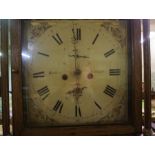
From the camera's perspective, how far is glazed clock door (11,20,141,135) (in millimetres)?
706

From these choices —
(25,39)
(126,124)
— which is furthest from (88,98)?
(25,39)

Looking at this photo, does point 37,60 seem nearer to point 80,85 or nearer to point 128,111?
point 80,85

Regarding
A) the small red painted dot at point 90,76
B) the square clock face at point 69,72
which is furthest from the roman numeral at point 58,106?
the small red painted dot at point 90,76

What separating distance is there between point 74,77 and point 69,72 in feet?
0.07

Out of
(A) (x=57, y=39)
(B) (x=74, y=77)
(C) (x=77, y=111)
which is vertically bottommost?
(C) (x=77, y=111)

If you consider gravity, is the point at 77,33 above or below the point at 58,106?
above

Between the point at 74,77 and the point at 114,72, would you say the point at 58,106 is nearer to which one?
the point at 74,77

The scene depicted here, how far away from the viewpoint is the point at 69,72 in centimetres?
71

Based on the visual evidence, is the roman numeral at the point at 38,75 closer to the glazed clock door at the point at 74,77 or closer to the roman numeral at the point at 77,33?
the glazed clock door at the point at 74,77

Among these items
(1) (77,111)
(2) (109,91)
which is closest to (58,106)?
(1) (77,111)

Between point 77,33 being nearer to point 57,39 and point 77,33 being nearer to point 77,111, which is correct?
point 57,39

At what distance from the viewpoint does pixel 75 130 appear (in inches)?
27.9

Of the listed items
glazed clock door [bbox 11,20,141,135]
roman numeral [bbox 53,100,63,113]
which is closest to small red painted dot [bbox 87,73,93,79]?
glazed clock door [bbox 11,20,141,135]

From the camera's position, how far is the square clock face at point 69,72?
0.71 meters
